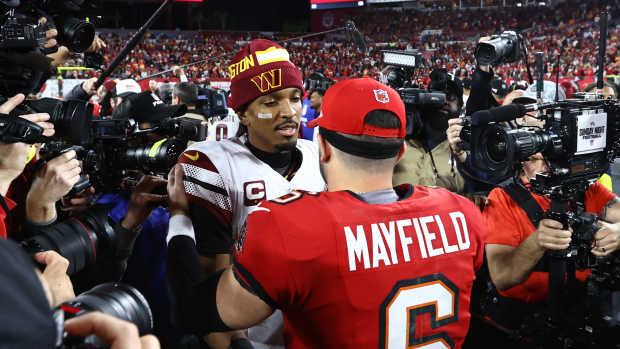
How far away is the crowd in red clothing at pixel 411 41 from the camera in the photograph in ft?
70.5

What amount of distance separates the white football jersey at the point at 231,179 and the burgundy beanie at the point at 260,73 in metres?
0.24

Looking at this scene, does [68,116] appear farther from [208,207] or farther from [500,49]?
[500,49]

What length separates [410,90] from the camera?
2918mm

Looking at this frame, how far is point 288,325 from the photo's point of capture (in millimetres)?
1382

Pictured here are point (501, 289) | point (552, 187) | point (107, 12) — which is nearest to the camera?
point (552, 187)

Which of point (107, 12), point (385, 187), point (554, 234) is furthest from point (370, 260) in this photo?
point (107, 12)

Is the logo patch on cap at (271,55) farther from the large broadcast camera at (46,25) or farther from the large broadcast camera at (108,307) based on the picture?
the large broadcast camera at (108,307)

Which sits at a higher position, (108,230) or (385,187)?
(385,187)

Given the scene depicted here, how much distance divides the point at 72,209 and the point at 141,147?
414 mm

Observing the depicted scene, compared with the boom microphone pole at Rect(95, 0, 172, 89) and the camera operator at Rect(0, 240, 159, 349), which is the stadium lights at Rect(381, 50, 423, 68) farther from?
the camera operator at Rect(0, 240, 159, 349)

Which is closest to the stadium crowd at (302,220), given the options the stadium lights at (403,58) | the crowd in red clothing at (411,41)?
the stadium lights at (403,58)

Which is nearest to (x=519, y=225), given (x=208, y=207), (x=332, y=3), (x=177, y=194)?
(x=208, y=207)

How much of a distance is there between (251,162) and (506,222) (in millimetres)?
1246

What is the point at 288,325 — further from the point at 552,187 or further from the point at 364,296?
the point at 552,187
